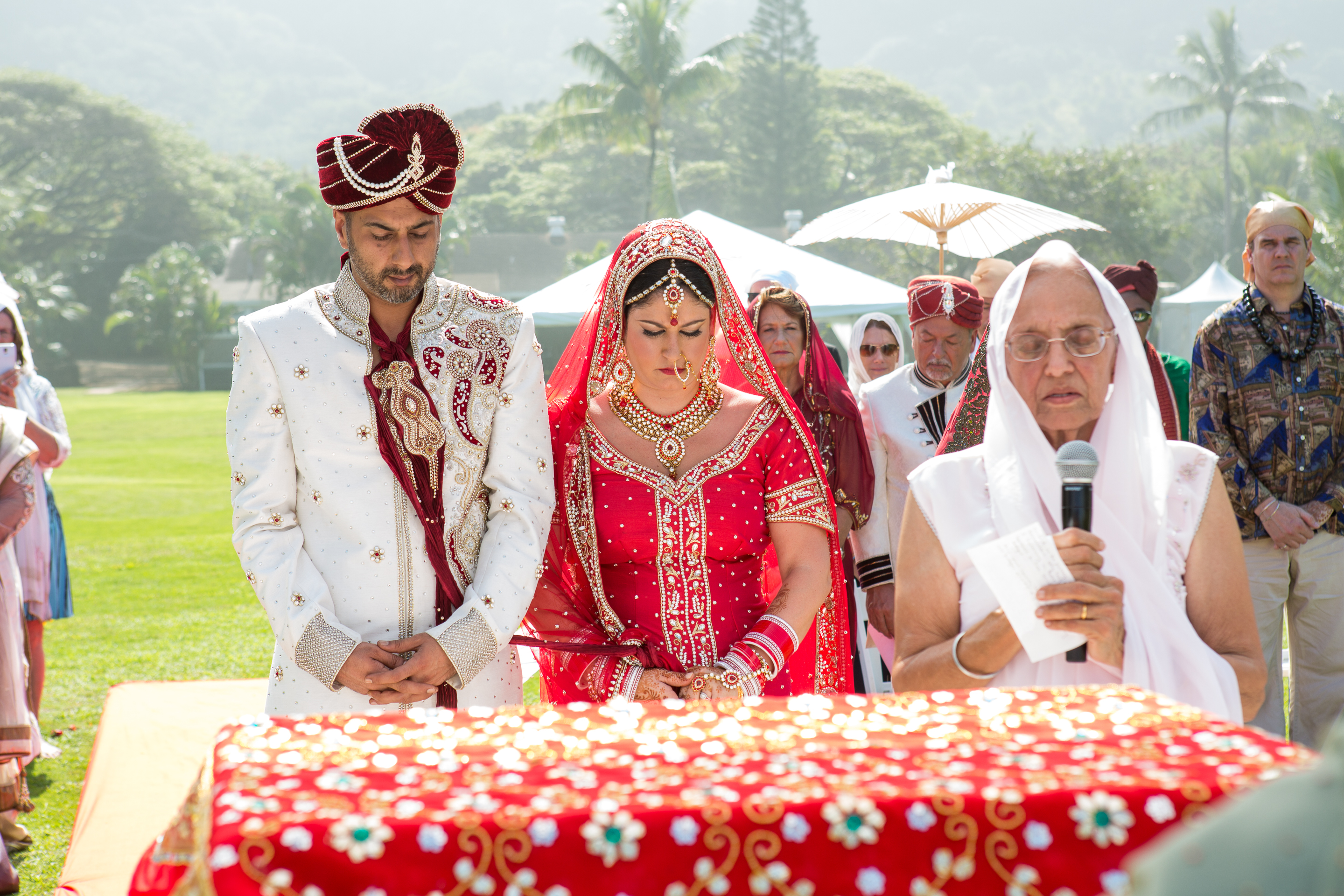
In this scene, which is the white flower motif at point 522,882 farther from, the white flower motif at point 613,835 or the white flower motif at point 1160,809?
the white flower motif at point 1160,809

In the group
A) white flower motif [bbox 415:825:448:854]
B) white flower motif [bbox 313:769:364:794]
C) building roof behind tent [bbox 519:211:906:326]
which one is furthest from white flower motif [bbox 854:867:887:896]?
building roof behind tent [bbox 519:211:906:326]

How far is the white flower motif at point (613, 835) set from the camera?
3.74 feet

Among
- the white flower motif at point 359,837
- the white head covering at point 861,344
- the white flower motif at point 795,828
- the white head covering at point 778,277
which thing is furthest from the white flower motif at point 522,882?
the white head covering at point 778,277

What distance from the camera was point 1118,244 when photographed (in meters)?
37.0

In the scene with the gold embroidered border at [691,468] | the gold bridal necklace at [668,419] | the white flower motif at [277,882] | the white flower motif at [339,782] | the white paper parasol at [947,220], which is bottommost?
the white flower motif at [277,882]

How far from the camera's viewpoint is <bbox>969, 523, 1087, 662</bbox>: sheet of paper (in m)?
1.76

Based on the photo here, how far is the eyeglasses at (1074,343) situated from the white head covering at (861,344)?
296 cm

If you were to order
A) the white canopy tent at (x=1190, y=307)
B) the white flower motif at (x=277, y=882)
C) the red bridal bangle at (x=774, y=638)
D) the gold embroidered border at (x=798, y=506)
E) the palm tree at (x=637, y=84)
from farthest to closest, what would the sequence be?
the palm tree at (x=637, y=84) < the white canopy tent at (x=1190, y=307) < the gold embroidered border at (x=798, y=506) < the red bridal bangle at (x=774, y=638) < the white flower motif at (x=277, y=882)

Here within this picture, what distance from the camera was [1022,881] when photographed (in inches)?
46.3

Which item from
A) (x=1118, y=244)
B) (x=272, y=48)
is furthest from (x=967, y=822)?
(x=272, y=48)

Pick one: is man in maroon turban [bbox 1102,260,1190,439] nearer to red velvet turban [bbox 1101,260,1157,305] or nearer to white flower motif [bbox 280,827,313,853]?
red velvet turban [bbox 1101,260,1157,305]

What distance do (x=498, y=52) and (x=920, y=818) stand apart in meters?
186

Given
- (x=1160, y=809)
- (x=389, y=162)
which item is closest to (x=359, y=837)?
(x=1160, y=809)

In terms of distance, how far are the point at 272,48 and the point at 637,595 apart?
628 feet
